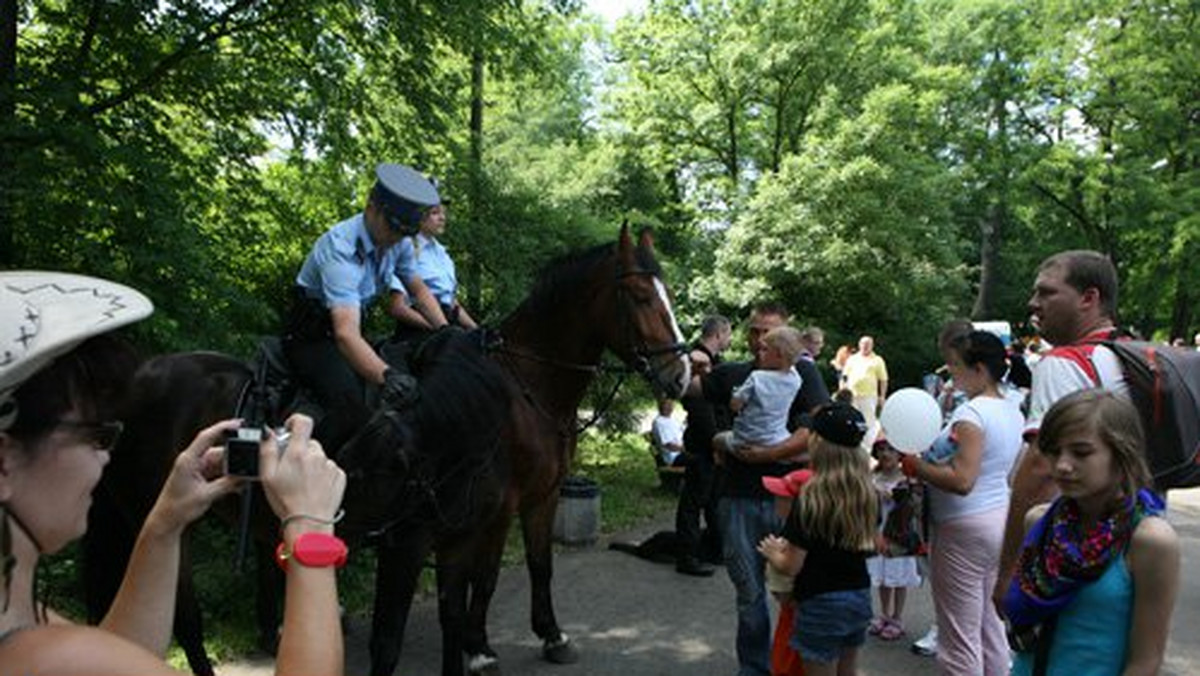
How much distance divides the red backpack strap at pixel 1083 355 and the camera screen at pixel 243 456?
262 cm

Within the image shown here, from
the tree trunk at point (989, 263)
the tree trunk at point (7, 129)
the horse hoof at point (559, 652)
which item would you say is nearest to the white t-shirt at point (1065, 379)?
the horse hoof at point (559, 652)

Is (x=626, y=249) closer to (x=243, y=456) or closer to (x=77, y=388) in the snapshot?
(x=243, y=456)

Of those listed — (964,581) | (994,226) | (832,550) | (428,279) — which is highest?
(994,226)

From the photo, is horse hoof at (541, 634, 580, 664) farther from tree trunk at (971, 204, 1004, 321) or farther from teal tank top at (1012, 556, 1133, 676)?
tree trunk at (971, 204, 1004, 321)

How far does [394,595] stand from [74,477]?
10.1 feet

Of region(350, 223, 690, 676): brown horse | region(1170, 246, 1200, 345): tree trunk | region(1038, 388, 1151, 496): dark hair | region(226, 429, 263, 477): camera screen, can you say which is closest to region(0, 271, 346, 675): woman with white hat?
region(226, 429, 263, 477): camera screen

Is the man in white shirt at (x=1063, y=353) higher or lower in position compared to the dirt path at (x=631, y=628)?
higher

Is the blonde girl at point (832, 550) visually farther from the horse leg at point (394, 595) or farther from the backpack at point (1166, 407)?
the horse leg at point (394, 595)

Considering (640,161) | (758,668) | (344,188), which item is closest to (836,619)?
(758,668)

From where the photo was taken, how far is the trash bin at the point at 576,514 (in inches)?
314

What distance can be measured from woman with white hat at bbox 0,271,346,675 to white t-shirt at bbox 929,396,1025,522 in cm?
341

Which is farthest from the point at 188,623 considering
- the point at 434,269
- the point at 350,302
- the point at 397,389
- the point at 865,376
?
the point at 865,376

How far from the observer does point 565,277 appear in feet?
16.0

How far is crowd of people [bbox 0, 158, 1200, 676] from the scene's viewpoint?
116 centimetres
